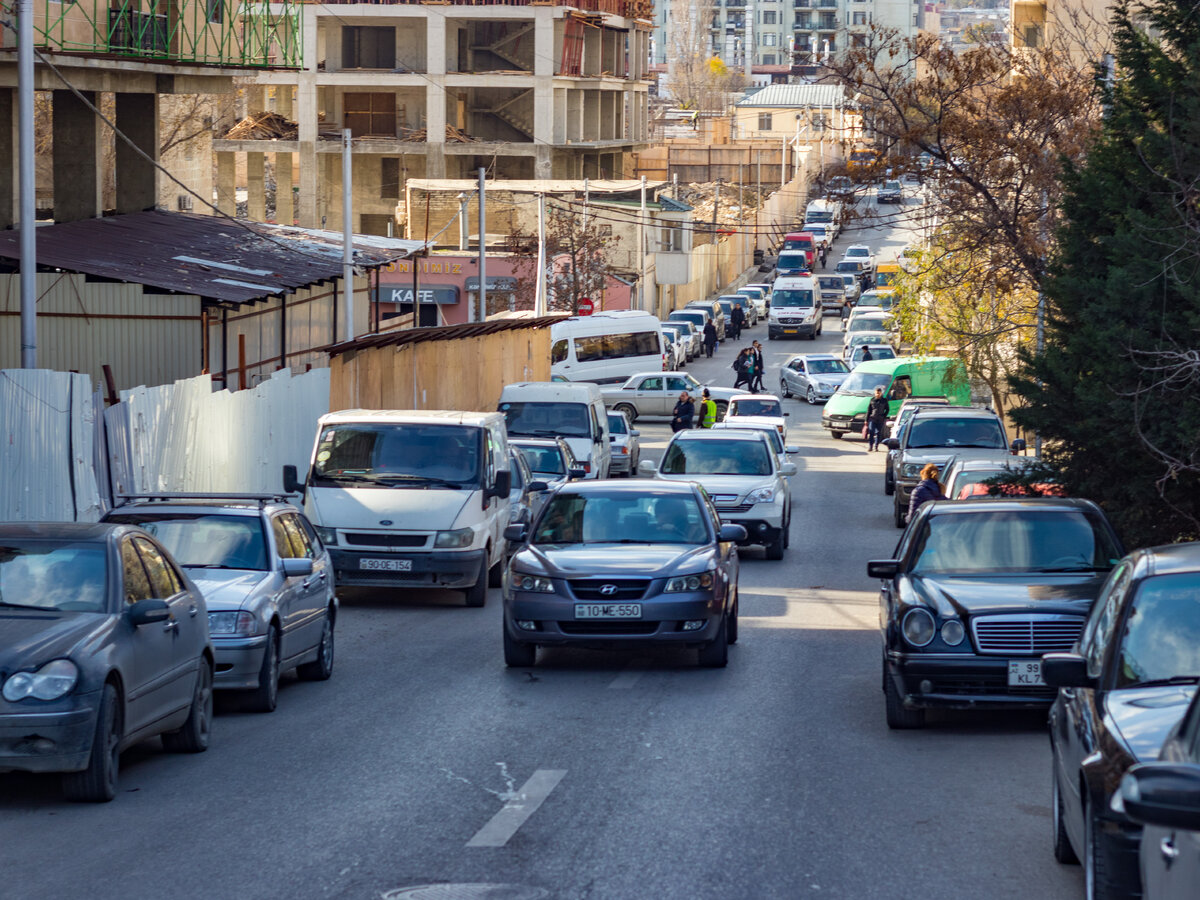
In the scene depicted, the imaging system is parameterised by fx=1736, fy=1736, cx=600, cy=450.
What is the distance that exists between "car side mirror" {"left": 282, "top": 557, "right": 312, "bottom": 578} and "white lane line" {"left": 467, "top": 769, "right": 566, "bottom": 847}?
135 inches

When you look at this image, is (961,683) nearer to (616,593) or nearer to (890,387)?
(616,593)

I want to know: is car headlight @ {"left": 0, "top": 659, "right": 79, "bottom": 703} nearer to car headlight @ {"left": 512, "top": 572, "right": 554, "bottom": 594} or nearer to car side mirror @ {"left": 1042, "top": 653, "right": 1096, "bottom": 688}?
car side mirror @ {"left": 1042, "top": 653, "right": 1096, "bottom": 688}

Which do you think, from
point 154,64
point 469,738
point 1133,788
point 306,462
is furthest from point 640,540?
point 154,64

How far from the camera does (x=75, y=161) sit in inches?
1312

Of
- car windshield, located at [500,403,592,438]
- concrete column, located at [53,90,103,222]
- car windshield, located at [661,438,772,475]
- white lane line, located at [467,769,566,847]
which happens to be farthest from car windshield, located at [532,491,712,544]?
concrete column, located at [53,90,103,222]

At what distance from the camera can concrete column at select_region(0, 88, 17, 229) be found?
31656mm

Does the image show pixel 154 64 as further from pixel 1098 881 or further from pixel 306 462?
pixel 1098 881

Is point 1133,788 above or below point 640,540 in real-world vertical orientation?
above

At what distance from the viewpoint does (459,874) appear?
7.71m

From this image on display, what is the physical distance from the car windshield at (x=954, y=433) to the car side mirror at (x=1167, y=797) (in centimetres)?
2629

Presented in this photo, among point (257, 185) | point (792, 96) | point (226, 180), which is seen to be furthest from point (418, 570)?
point (792, 96)

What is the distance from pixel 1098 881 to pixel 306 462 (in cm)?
2270

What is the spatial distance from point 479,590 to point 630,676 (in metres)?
5.11

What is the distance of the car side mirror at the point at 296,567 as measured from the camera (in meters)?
12.8
